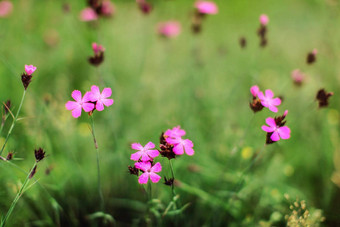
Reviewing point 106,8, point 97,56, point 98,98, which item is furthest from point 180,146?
point 106,8

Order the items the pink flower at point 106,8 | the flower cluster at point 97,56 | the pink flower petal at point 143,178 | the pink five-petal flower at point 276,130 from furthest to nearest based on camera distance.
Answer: the pink flower at point 106,8 → the flower cluster at point 97,56 → the pink five-petal flower at point 276,130 → the pink flower petal at point 143,178

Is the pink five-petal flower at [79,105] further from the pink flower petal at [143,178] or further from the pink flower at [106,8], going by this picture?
the pink flower at [106,8]

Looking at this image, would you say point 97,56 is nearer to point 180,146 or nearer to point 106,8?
point 106,8

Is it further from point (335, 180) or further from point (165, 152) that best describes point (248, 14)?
point (165, 152)

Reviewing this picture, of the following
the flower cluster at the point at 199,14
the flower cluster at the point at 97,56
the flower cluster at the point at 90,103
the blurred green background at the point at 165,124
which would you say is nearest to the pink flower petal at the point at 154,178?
the flower cluster at the point at 90,103

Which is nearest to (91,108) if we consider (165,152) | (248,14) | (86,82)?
(165,152)

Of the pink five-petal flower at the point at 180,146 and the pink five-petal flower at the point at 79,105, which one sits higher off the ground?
the pink five-petal flower at the point at 79,105

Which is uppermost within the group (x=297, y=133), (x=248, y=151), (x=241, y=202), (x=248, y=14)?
(x=248, y=14)

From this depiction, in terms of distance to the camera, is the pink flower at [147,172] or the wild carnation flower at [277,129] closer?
the pink flower at [147,172]
